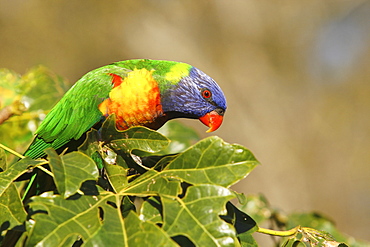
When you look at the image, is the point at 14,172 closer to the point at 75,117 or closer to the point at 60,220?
the point at 60,220

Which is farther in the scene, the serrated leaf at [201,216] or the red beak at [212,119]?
the red beak at [212,119]

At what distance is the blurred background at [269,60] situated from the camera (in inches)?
192

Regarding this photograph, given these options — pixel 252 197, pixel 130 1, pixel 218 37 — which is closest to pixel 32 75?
pixel 252 197

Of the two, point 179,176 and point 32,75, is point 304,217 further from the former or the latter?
point 32,75

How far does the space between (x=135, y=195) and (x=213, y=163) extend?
8.0 inches

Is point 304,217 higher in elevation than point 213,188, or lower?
higher

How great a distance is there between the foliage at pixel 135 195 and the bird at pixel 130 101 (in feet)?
2.10

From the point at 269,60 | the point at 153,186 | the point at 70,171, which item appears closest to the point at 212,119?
the point at 153,186

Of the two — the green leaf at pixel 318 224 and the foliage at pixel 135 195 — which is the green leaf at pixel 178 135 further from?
the foliage at pixel 135 195

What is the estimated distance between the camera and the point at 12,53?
5.80 m

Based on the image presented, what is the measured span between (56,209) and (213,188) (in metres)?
0.34

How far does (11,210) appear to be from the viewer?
0.91m

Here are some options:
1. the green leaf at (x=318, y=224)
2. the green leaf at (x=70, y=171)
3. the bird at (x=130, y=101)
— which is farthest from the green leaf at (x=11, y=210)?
the green leaf at (x=318, y=224)

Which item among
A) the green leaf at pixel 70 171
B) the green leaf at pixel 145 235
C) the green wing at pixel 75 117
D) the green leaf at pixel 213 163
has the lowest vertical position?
the green leaf at pixel 145 235
